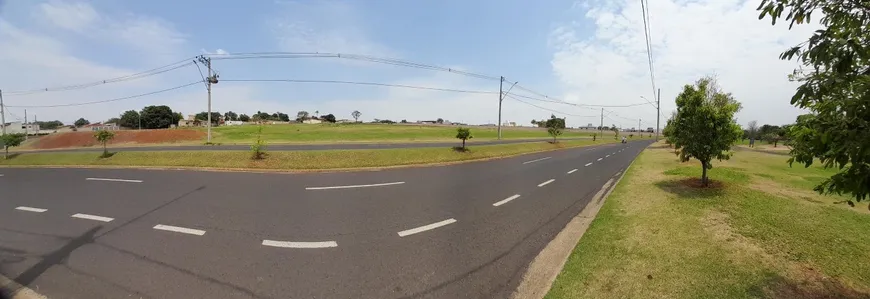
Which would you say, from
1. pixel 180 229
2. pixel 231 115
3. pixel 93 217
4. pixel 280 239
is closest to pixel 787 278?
pixel 280 239

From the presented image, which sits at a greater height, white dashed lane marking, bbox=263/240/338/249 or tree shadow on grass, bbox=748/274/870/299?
tree shadow on grass, bbox=748/274/870/299

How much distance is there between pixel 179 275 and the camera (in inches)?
177

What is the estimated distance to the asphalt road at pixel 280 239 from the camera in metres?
4.27

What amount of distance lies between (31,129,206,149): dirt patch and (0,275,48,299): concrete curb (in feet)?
172

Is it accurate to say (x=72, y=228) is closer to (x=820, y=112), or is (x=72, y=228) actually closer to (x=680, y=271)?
(x=680, y=271)

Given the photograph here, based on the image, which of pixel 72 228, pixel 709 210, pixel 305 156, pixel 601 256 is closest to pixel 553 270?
pixel 601 256

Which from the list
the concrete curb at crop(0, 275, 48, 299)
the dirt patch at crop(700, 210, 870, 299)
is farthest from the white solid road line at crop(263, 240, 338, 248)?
the dirt patch at crop(700, 210, 870, 299)

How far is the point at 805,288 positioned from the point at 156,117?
12717cm

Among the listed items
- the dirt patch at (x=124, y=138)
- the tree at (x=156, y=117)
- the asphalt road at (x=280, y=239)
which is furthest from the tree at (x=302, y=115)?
the asphalt road at (x=280, y=239)

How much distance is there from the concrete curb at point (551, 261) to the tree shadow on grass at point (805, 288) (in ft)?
7.42

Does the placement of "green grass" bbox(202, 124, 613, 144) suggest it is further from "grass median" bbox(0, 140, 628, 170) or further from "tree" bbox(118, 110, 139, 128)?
"tree" bbox(118, 110, 139, 128)

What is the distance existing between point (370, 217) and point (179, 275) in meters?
3.60

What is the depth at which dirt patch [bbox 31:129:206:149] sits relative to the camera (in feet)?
154

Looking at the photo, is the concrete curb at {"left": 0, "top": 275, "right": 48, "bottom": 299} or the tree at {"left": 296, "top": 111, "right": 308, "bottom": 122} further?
the tree at {"left": 296, "top": 111, "right": 308, "bottom": 122}
